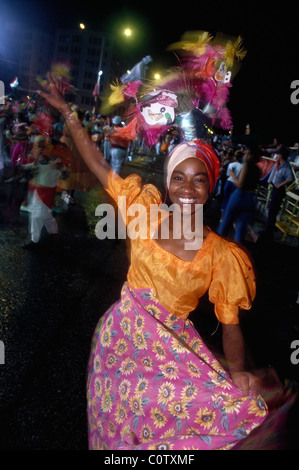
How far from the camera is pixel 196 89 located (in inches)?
83.7

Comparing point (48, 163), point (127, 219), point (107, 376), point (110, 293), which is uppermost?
point (48, 163)

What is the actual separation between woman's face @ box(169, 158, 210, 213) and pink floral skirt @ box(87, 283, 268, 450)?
0.65 metres

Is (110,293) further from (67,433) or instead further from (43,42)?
(43,42)

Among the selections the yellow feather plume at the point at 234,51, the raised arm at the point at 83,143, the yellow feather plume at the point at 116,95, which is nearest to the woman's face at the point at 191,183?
the raised arm at the point at 83,143

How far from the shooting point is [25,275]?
13.7 ft

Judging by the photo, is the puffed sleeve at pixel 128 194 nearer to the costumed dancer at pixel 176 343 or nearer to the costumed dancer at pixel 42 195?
the costumed dancer at pixel 176 343

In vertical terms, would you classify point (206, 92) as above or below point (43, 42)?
below

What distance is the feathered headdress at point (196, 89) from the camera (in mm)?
2057

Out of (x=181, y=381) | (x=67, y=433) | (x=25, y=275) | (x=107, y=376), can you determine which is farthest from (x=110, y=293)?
(x=181, y=381)

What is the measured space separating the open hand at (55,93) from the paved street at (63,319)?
2251 millimetres

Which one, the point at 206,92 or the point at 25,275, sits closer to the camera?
the point at 206,92
